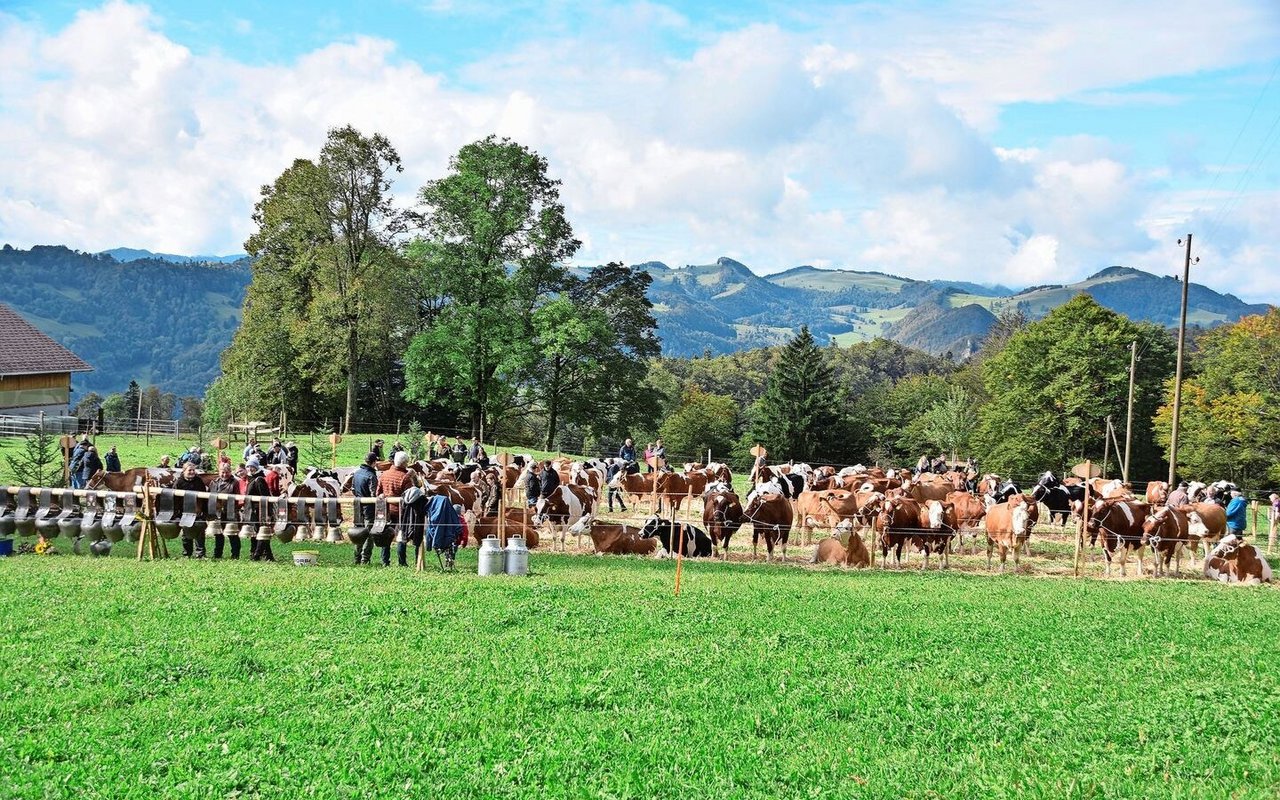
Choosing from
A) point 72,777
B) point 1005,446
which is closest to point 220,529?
point 72,777

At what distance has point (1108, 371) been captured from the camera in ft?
184

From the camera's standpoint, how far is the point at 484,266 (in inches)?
1997

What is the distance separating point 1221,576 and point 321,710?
67.0 ft

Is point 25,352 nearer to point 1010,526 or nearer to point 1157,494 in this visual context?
point 1010,526

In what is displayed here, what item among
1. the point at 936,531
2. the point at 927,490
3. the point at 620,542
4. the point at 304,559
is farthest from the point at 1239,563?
the point at 304,559

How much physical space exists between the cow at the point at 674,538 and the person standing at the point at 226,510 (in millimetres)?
8463

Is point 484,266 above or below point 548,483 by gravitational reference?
above

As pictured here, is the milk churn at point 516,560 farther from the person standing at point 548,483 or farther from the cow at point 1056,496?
the cow at point 1056,496

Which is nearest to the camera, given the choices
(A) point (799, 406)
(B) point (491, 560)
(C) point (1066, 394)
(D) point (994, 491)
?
(B) point (491, 560)

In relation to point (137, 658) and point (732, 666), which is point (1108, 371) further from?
point (137, 658)

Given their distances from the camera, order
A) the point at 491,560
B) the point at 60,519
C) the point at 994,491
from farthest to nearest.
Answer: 1. the point at 994,491
2. the point at 60,519
3. the point at 491,560

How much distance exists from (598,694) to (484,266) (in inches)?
1698

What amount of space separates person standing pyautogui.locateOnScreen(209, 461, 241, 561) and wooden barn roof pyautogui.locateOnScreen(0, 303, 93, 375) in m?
27.8

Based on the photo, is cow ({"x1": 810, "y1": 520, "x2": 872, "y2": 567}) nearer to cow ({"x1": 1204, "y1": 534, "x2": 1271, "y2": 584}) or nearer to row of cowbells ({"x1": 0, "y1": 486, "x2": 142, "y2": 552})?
cow ({"x1": 1204, "y1": 534, "x2": 1271, "y2": 584})
